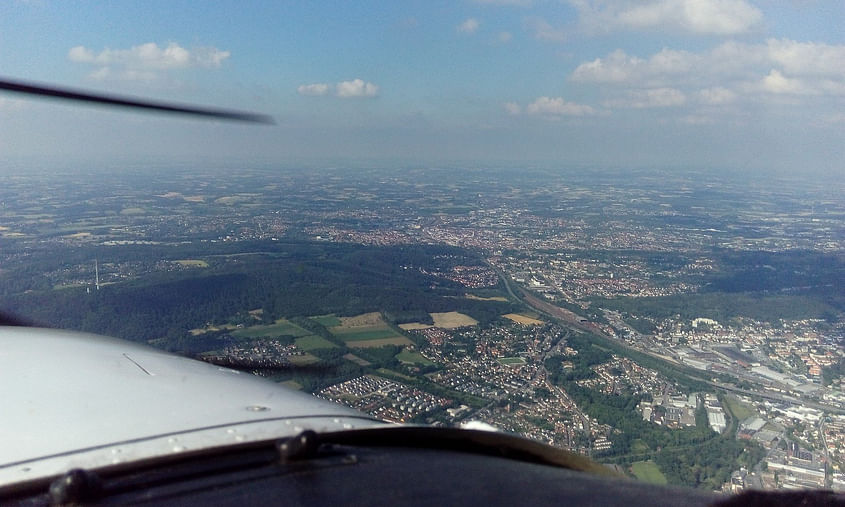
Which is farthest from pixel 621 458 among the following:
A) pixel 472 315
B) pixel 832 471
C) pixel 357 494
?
pixel 472 315

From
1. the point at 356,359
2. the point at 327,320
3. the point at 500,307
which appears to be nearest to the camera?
the point at 356,359

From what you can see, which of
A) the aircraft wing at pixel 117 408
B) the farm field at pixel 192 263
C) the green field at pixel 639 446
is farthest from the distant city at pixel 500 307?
the aircraft wing at pixel 117 408

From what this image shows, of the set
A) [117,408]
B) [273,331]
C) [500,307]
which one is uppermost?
[117,408]

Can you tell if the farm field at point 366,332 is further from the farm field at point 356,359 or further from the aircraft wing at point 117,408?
the aircraft wing at point 117,408

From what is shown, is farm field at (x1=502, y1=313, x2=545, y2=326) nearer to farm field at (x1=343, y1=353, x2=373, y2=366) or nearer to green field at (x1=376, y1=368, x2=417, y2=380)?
farm field at (x1=343, y1=353, x2=373, y2=366)

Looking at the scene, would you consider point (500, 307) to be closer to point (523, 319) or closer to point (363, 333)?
point (523, 319)

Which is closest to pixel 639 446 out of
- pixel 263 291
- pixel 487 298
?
pixel 487 298
